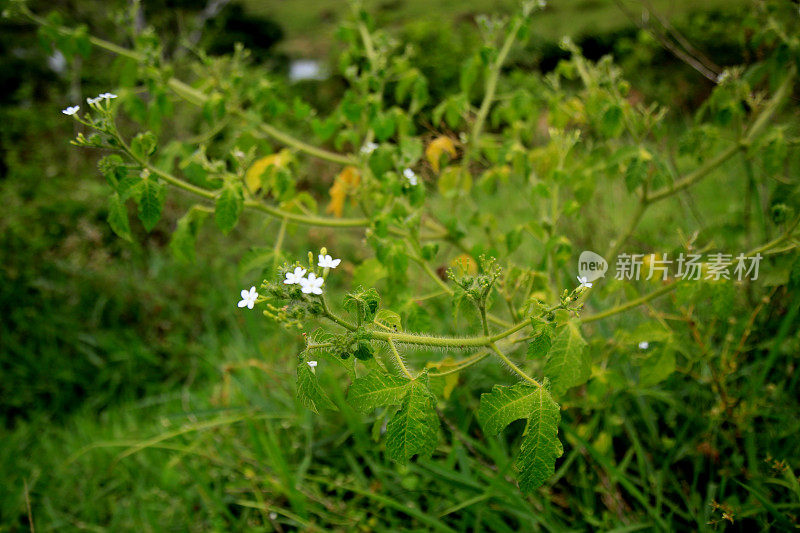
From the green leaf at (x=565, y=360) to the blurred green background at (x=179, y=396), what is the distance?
66 cm

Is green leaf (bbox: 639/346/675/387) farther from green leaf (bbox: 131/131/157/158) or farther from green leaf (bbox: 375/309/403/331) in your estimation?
green leaf (bbox: 131/131/157/158)

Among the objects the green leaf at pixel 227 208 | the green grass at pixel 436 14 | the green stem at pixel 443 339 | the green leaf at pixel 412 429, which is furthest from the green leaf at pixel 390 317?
the green grass at pixel 436 14

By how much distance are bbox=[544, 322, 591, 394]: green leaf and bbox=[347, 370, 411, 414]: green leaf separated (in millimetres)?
313

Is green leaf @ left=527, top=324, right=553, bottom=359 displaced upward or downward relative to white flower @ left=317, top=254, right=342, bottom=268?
downward

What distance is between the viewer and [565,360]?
42.6 inches

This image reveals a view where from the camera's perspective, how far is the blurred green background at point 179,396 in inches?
71.8

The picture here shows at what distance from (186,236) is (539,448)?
1.09 m

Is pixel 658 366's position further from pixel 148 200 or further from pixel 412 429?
pixel 148 200

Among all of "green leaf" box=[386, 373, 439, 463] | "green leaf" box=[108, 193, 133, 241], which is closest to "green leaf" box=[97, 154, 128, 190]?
"green leaf" box=[108, 193, 133, 241]

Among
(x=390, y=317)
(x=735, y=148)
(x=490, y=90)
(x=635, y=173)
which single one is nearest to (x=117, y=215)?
(x=390, y=317)

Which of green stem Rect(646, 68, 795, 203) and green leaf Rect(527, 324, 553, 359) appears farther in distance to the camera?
green stem Rect(646, 68, 795, 203)

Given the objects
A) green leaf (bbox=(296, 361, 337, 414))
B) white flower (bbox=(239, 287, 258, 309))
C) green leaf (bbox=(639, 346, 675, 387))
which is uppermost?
white flower (bbox=(239, 287, 258, 309))

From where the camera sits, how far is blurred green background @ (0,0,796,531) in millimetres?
1824

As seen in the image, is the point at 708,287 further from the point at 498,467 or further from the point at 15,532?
the point at 15,532
